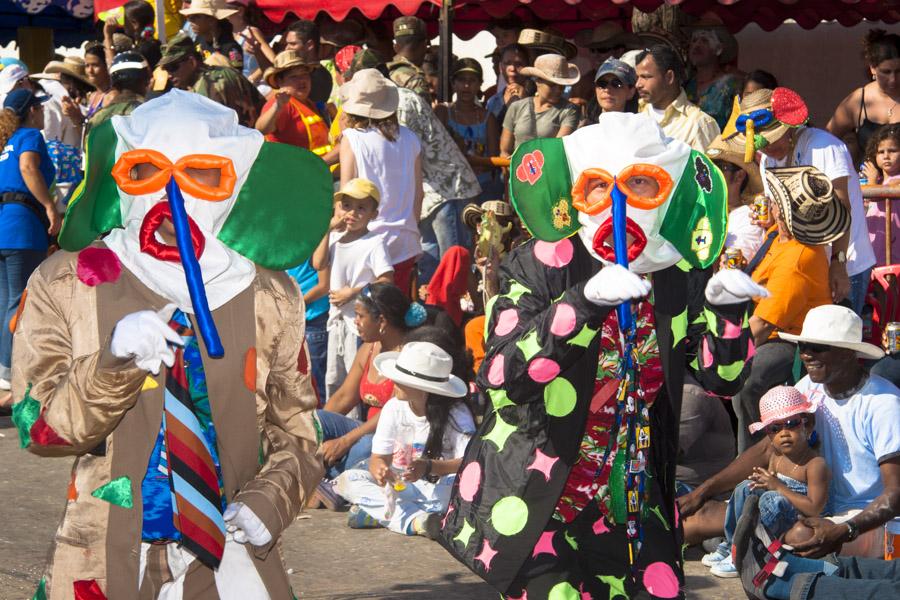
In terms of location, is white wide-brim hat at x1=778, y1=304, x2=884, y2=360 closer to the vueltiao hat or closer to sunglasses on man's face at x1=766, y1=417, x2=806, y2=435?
sunglasses on man's face at x1=766, y1=417, x2=806, y2=435

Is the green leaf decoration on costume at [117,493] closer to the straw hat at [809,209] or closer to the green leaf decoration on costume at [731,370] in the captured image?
the green leaf decoration on costume at [731,370]

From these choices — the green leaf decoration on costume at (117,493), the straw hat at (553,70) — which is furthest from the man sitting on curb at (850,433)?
the straw hat at (553,70)

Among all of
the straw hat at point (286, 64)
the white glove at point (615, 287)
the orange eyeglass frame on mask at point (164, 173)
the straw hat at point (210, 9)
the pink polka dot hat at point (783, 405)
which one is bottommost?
the pink polka dot hat at point (783, 405)

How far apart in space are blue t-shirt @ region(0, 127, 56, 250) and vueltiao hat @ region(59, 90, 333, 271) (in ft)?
20.1

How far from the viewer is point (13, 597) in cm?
599

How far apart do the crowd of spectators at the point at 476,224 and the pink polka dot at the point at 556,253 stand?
1733 mm

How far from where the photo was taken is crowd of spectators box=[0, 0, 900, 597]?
5949 millimetres

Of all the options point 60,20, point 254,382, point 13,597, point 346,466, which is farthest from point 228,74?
point 60,20

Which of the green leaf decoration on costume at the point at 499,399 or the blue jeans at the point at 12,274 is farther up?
the green leaf decoration on costume at the point at 499,399

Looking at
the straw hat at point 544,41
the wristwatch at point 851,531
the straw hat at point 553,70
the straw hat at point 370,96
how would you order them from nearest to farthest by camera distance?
the wristwatch at point 851,531 → the straw hat at point 370,96 → the straw hat at point 553,70 → the straw hat at point 544,41

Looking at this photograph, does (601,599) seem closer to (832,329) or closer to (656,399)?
(656,399)

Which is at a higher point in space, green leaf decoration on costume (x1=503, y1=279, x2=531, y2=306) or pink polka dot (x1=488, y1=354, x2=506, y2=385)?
green leaf decoration on costume (x1=503, y1=279, x2=531, y2=306)

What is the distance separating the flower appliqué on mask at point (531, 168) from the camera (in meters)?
4.36

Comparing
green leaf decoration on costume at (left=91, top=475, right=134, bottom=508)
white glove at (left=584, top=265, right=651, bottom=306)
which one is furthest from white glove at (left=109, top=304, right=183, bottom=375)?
white glove at (left=584, top=265, right=651, bottom=306)
